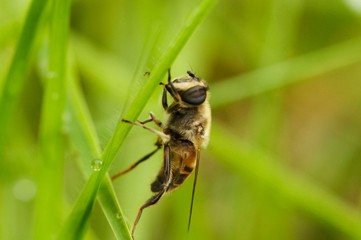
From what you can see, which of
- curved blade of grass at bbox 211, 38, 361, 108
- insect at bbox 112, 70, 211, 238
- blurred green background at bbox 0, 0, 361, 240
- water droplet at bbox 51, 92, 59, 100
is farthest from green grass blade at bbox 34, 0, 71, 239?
curved blade of grass at bbox 211, 38, 361, 108

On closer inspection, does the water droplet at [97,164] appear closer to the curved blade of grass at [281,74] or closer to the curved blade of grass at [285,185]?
the curved blade of grass at [285,185]

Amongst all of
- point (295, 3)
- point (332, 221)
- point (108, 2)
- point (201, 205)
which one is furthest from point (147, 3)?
point (332, 221)

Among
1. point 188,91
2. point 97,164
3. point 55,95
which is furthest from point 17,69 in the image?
point 188,91

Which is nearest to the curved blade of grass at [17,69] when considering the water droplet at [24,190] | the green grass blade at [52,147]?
the green grass blade at [52,147]

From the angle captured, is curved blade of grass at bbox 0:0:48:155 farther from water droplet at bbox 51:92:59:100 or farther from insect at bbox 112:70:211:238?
insect at bbox 112:70:211:238

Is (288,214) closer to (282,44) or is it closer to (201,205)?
(201,205)
